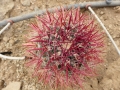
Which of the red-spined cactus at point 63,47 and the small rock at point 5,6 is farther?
the small rock at point 5,6

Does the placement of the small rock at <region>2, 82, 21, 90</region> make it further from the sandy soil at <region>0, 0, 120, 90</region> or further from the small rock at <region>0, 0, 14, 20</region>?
the small rock at <region>0, 0, 14, 20</region>

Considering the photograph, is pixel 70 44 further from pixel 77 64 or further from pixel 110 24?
pixel 110 24

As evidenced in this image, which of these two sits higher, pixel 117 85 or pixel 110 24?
pixel 110 24

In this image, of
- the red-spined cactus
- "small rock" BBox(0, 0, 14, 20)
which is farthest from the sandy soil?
the red-spined cactus

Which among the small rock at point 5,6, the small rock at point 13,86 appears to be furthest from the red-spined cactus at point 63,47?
the small rock at point 5,6

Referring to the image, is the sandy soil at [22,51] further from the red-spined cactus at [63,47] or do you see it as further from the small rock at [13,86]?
the red-spined cactus at [63,47]

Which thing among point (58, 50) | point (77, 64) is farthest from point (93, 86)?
point (58, 50)
